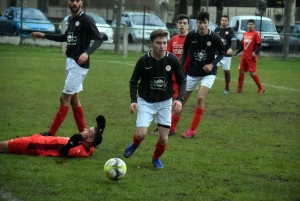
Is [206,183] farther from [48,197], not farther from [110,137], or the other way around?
[110,137]

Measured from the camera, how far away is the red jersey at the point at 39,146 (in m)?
7.23

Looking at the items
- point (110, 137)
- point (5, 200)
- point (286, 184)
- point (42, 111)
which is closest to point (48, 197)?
point (5, 200)

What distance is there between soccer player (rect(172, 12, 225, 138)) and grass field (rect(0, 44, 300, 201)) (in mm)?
435

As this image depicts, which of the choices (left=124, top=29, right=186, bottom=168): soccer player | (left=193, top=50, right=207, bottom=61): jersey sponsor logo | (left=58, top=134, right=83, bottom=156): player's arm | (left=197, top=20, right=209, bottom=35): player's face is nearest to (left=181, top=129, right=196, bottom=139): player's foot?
(left=193, top=50, right=207, bottom=61): jersey sponsor logo

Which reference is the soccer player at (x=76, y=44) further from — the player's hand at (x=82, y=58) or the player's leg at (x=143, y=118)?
the player's leg at (x=143, y=118)

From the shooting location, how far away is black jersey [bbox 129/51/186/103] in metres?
6.93

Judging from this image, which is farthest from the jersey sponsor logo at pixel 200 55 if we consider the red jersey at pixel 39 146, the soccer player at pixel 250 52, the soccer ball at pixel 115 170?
the soccer player at pixel 250 52

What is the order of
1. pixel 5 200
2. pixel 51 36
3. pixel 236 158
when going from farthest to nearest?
pixel 51 36
pixel 236 158
pixel 5 200

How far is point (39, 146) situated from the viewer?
725 cm

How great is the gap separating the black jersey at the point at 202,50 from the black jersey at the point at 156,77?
7.39 feet

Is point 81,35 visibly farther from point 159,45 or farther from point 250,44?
point 250,44

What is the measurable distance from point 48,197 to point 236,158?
2980mm

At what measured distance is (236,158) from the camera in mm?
7672

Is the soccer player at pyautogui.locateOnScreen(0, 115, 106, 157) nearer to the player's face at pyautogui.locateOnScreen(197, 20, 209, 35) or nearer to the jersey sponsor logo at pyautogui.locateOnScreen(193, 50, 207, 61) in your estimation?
the jersey sponsor logo at pyautogui.locateOnScreen(193, 50, 207, 61)
